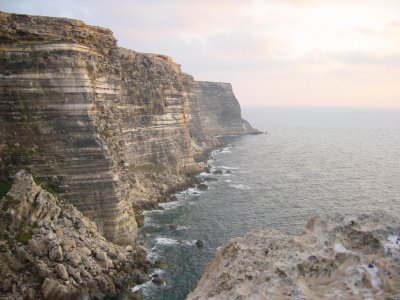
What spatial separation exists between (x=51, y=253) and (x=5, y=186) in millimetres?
8662

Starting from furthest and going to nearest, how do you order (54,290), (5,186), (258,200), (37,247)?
(258,200) < (5,186) < (37,247) < (54,290)

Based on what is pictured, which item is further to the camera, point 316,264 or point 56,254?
point 56,254

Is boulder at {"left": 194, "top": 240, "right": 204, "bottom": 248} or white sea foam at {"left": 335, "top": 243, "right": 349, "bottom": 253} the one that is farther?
boulder at {"left": 194, "top": 240, "right": 204, "bottom": 248}

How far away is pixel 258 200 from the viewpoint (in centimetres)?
7031

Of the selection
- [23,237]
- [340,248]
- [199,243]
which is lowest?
[199,243]

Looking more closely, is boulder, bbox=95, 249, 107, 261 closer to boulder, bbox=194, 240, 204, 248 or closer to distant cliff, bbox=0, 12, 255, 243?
distant cliff, bbox=0, 12, 255, 243

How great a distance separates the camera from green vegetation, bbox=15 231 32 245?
3534 centimetres

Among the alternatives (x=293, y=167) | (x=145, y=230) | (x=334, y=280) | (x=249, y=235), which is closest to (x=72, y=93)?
(x=145, y=230)

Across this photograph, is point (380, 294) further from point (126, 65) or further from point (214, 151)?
point (214, 151)

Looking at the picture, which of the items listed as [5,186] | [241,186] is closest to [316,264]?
[5,186]

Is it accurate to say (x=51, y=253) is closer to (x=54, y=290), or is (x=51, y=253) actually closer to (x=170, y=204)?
(x=54, y=290)

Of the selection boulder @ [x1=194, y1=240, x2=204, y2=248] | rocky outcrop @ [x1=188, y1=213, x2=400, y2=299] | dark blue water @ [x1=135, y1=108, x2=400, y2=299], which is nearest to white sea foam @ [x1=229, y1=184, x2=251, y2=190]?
dark blue water @ [x1=135, y1=108, x2=400, y2=299]

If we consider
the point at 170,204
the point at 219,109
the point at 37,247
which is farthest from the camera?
the point at 219,109

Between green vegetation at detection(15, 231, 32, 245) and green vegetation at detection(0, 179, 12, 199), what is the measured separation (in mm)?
4514
